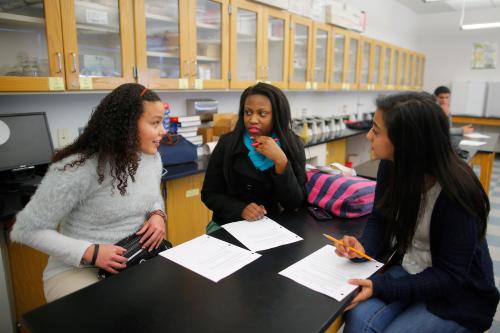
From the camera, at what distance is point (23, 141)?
1.88m

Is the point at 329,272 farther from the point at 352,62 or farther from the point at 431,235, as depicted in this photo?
the point at 352,62

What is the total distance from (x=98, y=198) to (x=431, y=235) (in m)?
1.08

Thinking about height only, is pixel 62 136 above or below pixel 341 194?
above

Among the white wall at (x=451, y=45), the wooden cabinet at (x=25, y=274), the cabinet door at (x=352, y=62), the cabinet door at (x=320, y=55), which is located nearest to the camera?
the wooden cabinet at (x=25, y=274)

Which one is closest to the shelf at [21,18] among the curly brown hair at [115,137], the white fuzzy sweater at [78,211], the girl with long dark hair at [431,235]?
the curly brown hair at [115,137]

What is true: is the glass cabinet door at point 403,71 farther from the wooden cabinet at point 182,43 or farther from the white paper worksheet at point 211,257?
the white paper worksheet at point 211,257

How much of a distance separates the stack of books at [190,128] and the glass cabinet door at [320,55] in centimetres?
165

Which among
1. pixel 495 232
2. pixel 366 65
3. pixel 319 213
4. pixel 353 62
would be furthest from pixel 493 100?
pixel 319 213

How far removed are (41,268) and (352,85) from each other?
4.03 metres

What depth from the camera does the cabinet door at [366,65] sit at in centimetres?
477

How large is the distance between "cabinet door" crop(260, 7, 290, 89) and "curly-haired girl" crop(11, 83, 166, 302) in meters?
2.01

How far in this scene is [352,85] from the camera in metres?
4.64

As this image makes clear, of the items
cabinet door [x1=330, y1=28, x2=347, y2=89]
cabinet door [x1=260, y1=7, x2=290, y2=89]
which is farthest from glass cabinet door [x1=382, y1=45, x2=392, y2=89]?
cabinet door [x1=260, y1=7, x2=290, y2=89]

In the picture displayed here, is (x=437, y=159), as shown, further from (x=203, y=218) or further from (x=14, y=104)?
(x=14, y=104)
